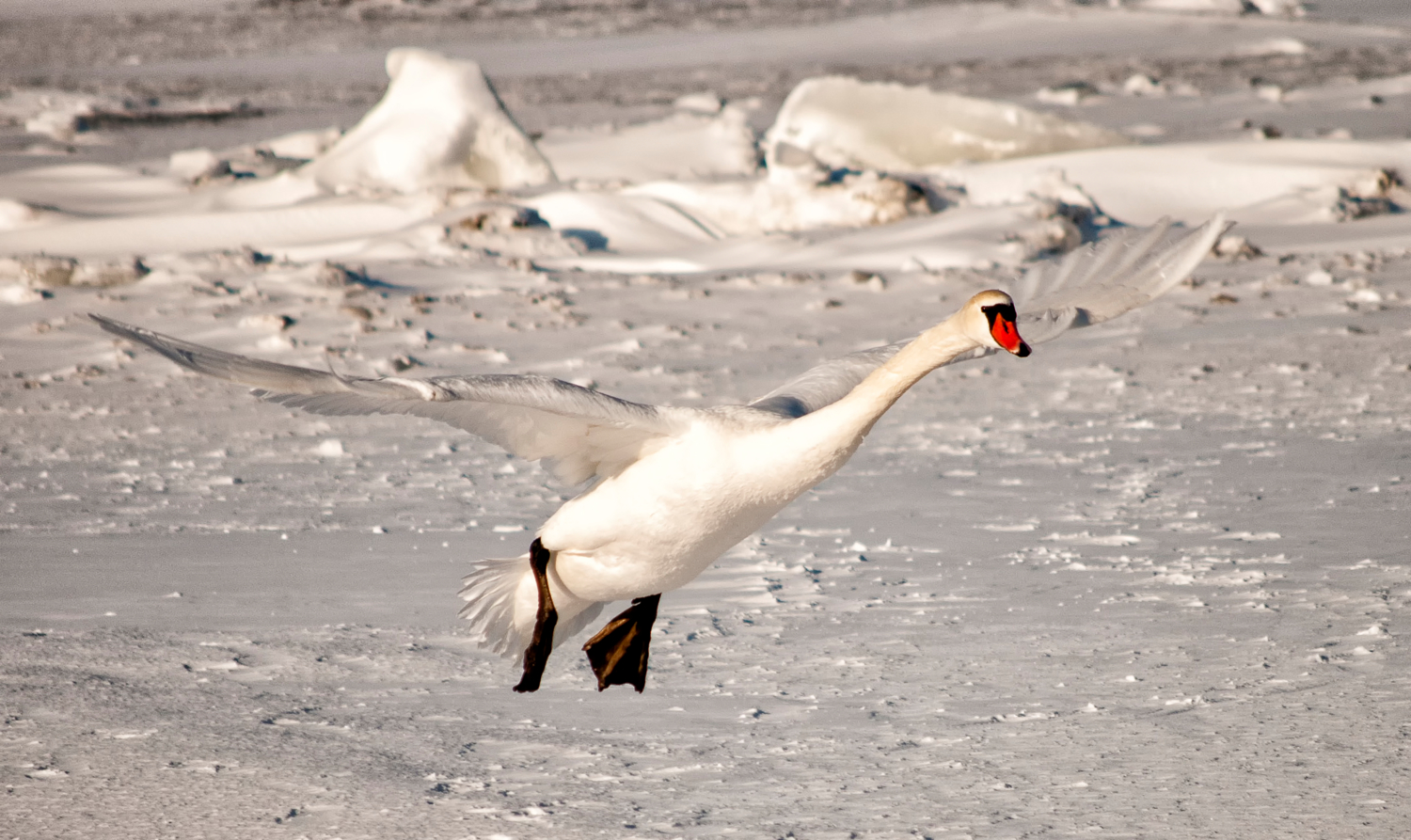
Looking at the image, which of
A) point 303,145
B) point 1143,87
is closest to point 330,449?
point 303,145

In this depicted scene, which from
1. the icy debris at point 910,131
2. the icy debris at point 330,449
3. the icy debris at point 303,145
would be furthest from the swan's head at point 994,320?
the icy debris at point 303,145

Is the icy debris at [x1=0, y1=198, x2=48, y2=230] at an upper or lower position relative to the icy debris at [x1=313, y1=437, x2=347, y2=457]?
lower

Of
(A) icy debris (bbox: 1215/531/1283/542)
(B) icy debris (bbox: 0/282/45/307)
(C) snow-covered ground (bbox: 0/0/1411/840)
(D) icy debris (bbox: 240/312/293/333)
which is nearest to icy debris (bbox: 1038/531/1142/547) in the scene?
(C) snow-covered ground (bbox: 0/0/1411/840)

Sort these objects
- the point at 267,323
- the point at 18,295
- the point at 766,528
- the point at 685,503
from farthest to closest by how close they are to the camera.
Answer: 1. the point at 18,295
2. the point at 267,323
3. the point at 766,528
4. the point at 685,503

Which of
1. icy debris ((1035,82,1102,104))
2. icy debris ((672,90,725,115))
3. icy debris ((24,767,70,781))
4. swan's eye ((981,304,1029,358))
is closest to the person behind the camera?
icy debris ((24,767,70,781))

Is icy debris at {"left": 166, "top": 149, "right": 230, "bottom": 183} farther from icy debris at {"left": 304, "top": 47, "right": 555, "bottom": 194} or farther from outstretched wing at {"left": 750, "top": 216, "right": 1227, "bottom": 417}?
outstretched wing at {"left": 750, "top": 216, "right": 1227, "bottom": 417}

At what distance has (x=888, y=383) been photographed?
3.84 m

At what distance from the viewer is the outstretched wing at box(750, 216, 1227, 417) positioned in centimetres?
444

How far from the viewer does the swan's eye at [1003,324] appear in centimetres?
381

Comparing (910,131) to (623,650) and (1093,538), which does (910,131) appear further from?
(623,650)

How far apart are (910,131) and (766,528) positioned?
7958mm

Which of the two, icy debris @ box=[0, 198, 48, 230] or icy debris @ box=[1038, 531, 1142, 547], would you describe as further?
icy debris @ box=[0, 198, 48, 230]

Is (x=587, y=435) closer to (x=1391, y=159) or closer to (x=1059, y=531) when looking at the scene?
(x=1059, y=531)

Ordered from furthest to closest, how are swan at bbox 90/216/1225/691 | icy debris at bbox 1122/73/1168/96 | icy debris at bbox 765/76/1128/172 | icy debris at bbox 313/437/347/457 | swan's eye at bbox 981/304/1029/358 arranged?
1. icy debris at bbox 1122/73/1168/96
2. icy debris at bbox 765/76/1128/172
3. icy debris at bbox 313/437/347/457
4. swan's eye at bbox 981/304/1029/358
5. swan at bbox 90/216/1225/691
